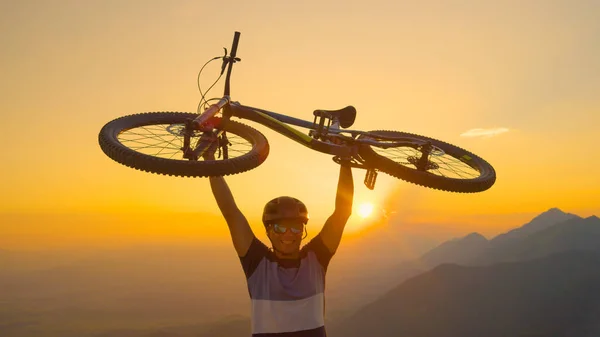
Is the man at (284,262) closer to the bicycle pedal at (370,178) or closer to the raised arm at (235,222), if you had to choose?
the raised arm at (235,222)

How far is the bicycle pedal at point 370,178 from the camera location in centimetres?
657

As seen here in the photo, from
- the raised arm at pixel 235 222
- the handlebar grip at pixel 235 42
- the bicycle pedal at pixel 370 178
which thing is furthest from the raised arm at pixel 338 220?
the handlebar grip at pixel 235 42

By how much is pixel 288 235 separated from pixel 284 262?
1.12 ft

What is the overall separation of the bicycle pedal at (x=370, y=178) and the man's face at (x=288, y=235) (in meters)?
1.64

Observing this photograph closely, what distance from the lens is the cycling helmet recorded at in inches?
210

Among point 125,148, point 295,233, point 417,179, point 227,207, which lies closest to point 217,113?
point 125,148

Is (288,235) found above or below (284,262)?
above

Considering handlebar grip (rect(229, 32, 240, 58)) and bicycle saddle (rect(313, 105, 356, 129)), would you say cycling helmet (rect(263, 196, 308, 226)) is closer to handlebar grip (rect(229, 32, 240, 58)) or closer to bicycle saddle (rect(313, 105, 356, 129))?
bicycle saddle (rect(313, 105, 356, 129))

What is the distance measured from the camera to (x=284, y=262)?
5301 millimetres

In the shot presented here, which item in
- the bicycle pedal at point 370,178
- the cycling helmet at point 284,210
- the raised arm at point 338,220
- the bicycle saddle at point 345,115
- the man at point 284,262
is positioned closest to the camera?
the man at point 284,262

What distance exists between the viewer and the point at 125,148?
18.2 ft

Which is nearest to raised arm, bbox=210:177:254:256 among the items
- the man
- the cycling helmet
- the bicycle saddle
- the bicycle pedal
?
the man

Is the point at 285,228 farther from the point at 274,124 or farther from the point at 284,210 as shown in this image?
the point at 274,124

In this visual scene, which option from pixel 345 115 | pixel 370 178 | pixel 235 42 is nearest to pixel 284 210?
pixel 370 178
